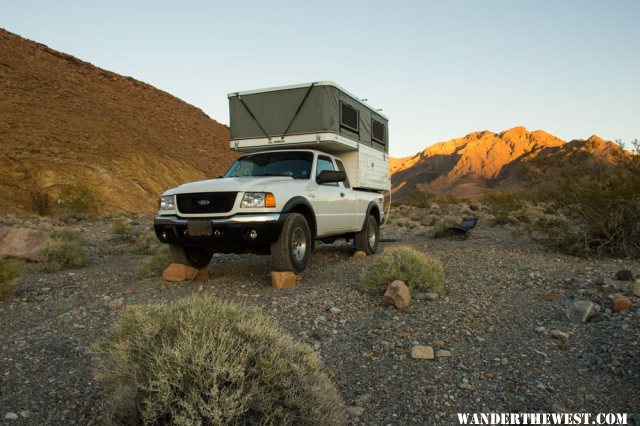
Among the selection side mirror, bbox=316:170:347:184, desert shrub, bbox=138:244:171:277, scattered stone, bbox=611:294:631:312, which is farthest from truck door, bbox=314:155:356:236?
scattered stone, bbox=611:294:631:312

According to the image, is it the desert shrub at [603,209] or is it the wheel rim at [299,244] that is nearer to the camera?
the wheel rim at [299,244]

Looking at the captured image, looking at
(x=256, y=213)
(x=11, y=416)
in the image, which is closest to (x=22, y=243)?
(x=256, y=213)

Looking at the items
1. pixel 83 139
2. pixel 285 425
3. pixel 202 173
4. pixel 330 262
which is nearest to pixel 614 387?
pixel 285 425

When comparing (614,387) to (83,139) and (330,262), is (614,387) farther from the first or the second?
(83,139)

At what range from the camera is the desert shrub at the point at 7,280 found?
18.5ft

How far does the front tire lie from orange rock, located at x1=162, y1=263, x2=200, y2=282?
142 cm

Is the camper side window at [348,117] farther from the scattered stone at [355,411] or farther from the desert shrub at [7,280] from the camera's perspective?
the scattered stone at [355,411]

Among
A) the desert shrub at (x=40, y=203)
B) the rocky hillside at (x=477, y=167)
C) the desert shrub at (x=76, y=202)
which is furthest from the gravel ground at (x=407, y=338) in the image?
the rocky hillside at (x=477, y=167)

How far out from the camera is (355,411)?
9.49 feet

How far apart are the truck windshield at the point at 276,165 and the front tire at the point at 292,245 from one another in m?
1.12

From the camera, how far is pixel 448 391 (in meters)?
3.12

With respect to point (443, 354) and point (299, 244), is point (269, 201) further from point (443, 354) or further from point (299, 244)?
point (443, 354)

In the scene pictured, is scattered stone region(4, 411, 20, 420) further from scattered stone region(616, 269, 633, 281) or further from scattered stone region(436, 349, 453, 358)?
scattered stone region(616, 269, 633, 281)

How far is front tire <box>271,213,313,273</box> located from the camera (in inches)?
238
